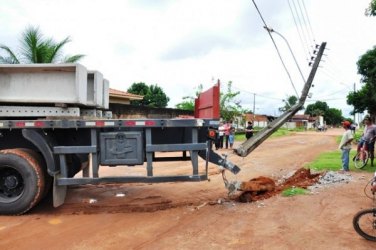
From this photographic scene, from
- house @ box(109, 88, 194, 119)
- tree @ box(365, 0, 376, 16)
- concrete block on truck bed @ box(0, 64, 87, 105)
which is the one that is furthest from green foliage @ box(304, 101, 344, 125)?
concrete block on truck bed @ box(0, 64, 87, 105)

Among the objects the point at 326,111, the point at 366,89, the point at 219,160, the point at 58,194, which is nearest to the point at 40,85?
the point at 58,194

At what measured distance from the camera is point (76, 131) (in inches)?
289

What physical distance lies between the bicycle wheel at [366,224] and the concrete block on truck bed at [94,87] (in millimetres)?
4868

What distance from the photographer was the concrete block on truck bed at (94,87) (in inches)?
307

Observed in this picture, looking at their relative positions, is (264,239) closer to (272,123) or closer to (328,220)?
(328,220)

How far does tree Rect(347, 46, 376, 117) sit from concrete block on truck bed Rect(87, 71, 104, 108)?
18.0 m

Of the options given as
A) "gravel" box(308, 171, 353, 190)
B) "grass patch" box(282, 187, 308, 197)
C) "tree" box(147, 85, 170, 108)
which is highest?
"tree" box(147, 85, 170, 108)

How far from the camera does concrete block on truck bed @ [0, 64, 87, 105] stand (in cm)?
728

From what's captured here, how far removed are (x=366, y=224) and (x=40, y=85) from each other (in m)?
5.66

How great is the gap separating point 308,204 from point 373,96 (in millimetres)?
19309

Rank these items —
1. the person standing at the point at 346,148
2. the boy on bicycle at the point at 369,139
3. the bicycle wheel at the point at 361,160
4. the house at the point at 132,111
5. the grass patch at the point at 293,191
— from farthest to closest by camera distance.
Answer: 1. the house at the point at 132,111
2. the boy on bicycle at the point at 369,139
3. the bicycle wheel at the point at 361,160
4. the person standing at the point at 346,148
5. the grass patch at the point at 293,191

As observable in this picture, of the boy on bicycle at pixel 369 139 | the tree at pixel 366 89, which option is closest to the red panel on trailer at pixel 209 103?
the boy on bicycle at pixel 369 139

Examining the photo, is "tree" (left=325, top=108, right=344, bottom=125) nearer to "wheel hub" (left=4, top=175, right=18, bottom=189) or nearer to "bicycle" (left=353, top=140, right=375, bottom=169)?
"bicycle" (left=353, top=140, right=375, bottom=169)

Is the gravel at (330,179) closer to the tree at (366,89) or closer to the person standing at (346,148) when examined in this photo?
the person standing at (346,148)
